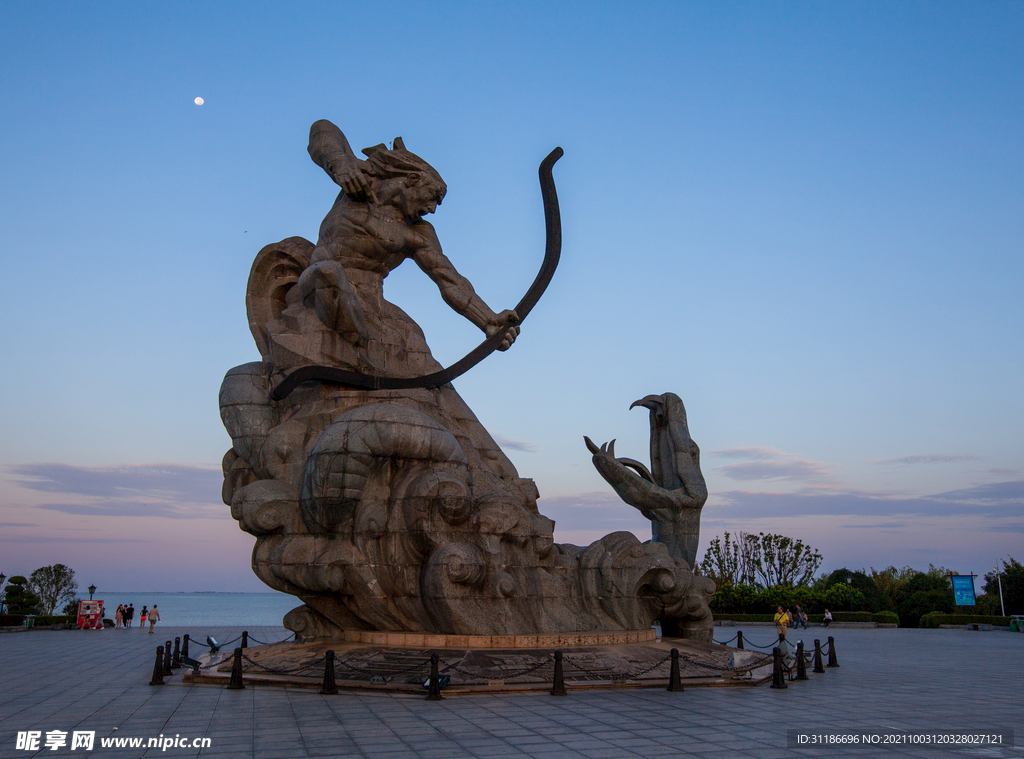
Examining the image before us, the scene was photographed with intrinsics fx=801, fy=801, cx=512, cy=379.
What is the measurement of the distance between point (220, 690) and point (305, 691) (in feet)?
3.38

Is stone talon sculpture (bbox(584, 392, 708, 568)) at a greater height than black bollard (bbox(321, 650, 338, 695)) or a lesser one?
greater

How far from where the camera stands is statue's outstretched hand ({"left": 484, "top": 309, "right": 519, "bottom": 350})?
12.3 meters

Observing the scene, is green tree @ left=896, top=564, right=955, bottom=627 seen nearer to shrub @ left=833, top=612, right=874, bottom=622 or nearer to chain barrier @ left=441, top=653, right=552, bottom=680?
shrub @ left=833, top=612, right=874, bottom=622

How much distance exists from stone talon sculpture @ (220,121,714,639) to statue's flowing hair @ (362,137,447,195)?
2 centimetres

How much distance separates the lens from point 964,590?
90.1ft

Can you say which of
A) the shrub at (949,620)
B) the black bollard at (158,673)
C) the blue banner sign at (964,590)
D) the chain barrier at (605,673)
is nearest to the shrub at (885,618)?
the shrub at (949,620)

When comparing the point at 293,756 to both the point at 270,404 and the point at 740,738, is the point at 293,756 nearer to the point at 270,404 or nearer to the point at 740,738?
the point at 740,738

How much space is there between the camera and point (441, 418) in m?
11.9

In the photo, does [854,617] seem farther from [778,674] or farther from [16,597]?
[16,597]

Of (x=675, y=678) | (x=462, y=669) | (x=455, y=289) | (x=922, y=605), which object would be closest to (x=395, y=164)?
(x=455, y=289)

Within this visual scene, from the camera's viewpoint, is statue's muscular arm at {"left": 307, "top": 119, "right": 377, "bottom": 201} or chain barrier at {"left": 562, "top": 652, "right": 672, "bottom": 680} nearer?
chain barrier at {"left": 562, "top": 652, "right": 672, "bottom": 680}

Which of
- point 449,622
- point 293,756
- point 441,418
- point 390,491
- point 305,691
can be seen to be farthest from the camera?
point 441,418

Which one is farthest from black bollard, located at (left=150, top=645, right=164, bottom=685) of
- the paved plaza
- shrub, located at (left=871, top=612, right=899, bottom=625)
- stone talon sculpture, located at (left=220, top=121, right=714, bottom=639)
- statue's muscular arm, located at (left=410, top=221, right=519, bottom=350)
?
shrub, located at (left=871, top=612, right=899, bottom=625)

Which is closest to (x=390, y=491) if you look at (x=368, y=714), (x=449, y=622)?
(x=449, y=622)
